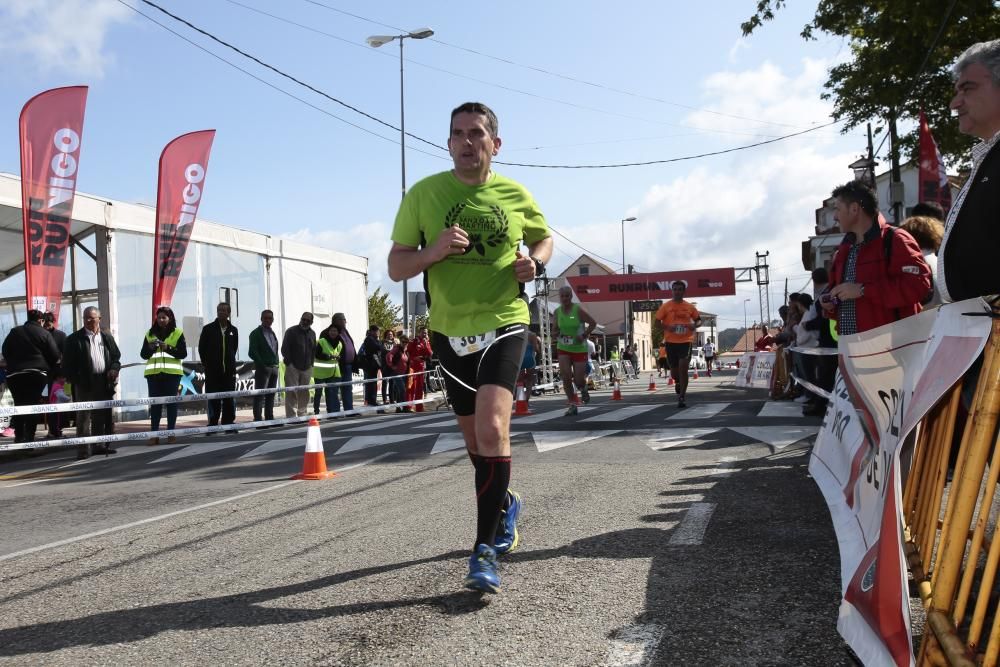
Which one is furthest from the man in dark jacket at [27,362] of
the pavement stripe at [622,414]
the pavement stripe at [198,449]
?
the pavement stripe at [622,414]

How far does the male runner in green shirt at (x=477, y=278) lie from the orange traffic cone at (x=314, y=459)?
337 cm

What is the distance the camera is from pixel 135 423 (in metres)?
17.3

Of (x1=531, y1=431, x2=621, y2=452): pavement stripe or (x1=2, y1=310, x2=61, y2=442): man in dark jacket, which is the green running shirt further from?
(x1=2, y1=310, x2=61, y2=442): man in dark jacket

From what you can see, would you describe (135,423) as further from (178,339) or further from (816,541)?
(816,541)

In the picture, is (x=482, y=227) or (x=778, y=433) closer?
(x=482, y=227)

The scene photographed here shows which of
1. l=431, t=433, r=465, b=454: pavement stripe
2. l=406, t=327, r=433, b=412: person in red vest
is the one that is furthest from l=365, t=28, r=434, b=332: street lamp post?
l=431, t=433, r=465, b=454: pavement stripe

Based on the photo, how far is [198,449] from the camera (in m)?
10.4

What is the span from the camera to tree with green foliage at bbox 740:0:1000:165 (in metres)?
14.9

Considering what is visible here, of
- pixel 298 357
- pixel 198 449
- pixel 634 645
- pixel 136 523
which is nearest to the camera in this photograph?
pixel 634 645

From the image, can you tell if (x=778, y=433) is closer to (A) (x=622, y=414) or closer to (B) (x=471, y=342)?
(A) (x=622, y=414)

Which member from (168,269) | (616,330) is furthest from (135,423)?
(616,330)

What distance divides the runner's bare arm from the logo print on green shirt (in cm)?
7

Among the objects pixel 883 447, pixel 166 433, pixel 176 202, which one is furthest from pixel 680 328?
pixel 176 202

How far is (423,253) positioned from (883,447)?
1927 mm
